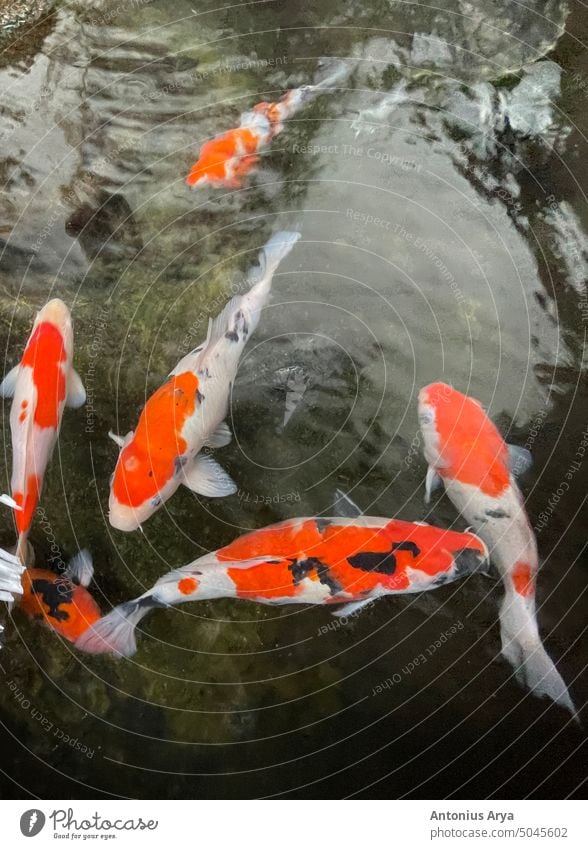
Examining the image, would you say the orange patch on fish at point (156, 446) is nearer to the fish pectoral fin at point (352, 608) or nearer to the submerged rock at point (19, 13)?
the fish pectoral fin at point (352, 608)

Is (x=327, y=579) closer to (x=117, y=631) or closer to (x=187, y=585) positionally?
(x=187, y=585)

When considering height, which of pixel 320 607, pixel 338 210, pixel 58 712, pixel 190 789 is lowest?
pixel 190 789

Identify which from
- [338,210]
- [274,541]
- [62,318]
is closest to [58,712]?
[274,541]

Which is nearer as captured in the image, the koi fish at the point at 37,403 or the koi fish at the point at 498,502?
the koi fish at the point at 498,502

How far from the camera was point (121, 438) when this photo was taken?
2.12 metres

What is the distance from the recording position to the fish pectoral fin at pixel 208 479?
208cm

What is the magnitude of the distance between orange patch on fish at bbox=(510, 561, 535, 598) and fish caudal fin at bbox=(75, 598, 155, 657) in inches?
46.7

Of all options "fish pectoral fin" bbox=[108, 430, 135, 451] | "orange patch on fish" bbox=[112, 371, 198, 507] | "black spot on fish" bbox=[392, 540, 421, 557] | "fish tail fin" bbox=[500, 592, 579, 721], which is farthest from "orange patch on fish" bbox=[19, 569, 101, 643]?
"fish tail fin" bbox=[500, 592, 579, 721]

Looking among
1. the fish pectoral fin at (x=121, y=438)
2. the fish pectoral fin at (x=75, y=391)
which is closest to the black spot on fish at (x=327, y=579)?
the fish pectoral fin at (x=121, y=438)

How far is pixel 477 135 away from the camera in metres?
2.19

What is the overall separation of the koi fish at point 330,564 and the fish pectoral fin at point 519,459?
26cm

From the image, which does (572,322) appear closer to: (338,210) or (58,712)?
(338,210)

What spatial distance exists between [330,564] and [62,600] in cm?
89

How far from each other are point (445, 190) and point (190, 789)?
A: 6.96 feet
